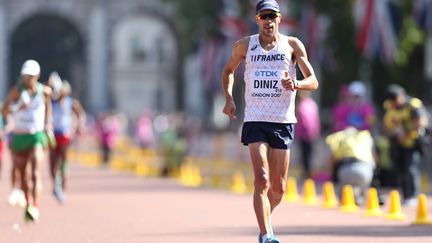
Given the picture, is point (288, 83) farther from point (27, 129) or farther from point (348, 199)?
point (348, 199)

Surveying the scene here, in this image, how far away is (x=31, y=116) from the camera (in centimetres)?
1767

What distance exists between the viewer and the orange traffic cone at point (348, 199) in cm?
2028

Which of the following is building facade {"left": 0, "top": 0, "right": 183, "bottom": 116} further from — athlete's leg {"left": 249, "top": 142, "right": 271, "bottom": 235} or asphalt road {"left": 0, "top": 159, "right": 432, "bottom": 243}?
athlete's leg {"left": 249, "top": 142, "right": 271, "bottom": 235}

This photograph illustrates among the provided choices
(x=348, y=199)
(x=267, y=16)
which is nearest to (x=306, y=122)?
(x=348, y=199)

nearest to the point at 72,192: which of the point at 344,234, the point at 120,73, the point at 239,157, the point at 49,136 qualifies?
the point at 49,136

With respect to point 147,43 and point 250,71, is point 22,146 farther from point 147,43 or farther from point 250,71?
point 147,43

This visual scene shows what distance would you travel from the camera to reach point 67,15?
92750 mm

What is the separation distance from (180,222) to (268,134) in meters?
5.16

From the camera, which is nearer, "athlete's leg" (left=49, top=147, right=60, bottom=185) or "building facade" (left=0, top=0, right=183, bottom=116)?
"athlete's leg" (left=49, top=147, right=60, bottom=185)

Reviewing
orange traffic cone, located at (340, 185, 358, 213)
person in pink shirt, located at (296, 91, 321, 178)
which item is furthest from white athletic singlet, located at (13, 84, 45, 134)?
person in pink shirt, located at (296, 91, 321, 178)

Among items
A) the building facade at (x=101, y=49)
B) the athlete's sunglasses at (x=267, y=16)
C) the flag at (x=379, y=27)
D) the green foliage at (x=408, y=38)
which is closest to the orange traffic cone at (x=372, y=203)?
the athlete's sunglasses at (x=267, y=16)

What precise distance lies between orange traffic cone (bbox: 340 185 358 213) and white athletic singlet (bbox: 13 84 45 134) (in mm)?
4890

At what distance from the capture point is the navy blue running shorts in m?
12.7

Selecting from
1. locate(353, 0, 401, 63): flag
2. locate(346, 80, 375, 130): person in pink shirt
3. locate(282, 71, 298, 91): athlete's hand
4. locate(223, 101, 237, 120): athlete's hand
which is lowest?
locate(223, 101, 237, 120): athlete's hand
